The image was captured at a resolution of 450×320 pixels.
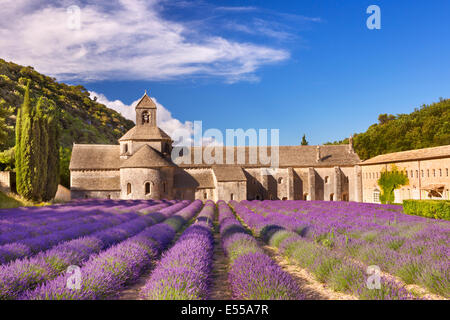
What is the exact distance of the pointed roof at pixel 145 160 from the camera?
3119 cm

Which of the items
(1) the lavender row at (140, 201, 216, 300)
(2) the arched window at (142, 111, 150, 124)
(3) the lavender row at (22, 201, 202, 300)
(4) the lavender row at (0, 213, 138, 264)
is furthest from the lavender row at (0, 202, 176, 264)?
(2) the arched window at (142, 111, 150, 124)

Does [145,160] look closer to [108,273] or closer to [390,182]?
[390,182]

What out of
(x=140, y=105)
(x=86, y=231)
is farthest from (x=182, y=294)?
(x=140, y=105)

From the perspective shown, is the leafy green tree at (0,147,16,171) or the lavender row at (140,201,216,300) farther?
the leafy green tree at (0,147,16,171)

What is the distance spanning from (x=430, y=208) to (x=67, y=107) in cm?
7290

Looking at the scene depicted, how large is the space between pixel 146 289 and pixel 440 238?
7004mm

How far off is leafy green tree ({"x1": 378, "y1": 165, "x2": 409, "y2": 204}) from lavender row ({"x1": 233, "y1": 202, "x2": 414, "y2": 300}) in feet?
82.1

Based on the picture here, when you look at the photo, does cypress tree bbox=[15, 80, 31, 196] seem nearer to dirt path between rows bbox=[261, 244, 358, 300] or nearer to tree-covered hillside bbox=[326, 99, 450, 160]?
dirt path between rows bbox=[261, 244, 358, 300]

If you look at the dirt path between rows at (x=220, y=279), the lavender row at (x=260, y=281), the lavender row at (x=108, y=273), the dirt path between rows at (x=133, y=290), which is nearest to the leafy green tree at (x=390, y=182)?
the dirt path between rows at (x=220, y=279)

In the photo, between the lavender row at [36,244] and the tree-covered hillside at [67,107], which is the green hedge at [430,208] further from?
the tree-covered hillside at [67,107]

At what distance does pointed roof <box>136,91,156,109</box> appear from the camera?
36.2 meters

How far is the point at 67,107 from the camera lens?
7225 centimetres

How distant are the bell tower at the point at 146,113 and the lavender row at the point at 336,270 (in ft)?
98.0
